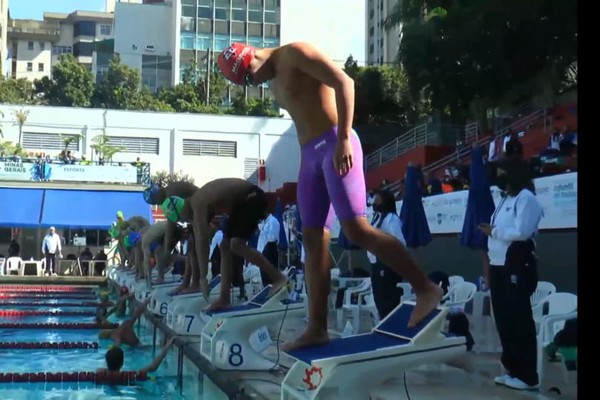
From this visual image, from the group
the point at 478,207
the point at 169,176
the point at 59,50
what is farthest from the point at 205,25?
the point at 478,207

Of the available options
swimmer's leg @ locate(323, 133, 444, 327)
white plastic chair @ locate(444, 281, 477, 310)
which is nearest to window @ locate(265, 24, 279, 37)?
white plastic chair @ locate(444, 281, 477, 310)

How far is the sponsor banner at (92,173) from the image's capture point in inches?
1078

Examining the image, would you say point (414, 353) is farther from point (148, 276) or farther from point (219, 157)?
point (219, 157)

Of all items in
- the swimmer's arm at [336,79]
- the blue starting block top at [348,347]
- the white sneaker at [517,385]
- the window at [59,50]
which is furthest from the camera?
the window at [59,50]

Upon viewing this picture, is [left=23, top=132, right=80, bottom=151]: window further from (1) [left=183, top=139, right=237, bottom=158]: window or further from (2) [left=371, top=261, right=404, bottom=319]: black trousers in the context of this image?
(2) [left=371, top=261, right=404, bottom=319]: black trousers

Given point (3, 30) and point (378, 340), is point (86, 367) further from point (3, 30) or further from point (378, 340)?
point (3, 30)

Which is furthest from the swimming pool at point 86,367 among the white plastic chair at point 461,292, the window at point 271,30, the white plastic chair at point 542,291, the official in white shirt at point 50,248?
the window at point 271,30

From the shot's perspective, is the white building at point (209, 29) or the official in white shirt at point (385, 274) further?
the white building at point (209, 29)

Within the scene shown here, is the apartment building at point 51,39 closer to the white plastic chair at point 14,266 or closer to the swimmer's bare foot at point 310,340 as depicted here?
the white plastic chair at point 14,266

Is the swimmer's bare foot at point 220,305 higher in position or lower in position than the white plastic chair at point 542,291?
lower

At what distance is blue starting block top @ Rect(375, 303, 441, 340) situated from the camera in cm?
361

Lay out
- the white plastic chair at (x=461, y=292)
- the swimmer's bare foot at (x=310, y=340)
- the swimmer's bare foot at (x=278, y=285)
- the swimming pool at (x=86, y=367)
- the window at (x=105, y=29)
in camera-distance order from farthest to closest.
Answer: the window at (x=105, y=29), the white plastic chair at (x=461, y=292), the swimming pool at (x=86, y=367), the swimmer's bare foot at (x=278, y=285), the swimmer's bare foot at (x=310, y=340)

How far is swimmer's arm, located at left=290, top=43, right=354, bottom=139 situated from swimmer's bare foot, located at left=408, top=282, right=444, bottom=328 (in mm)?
882

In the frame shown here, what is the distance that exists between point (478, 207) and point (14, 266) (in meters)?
19.6
